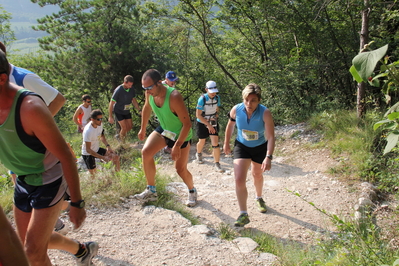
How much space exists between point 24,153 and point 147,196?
263 centimetres

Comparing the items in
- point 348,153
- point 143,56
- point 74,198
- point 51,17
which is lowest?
point 348,153

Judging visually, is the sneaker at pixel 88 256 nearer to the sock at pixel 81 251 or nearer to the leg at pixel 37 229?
the sock at pixel 81 251

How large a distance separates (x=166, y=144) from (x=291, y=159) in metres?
4.14

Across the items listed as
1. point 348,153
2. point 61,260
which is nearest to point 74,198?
point 61,260

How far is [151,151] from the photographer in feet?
14.8

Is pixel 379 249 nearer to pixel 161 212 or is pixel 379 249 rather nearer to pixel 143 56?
pixel 161 212

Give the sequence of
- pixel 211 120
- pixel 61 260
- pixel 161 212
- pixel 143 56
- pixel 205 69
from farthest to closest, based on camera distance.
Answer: pixel 205 69
pixel 143 56
pixel 211 120
pixel 161 212
pixel 61 260

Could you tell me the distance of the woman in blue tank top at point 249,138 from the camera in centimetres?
434

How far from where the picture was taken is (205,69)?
13211 mm

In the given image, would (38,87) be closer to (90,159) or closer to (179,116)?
(179,116)

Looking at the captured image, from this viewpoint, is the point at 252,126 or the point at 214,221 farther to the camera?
the point at 214,221

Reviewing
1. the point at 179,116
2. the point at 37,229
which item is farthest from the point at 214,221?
the point at 37,229

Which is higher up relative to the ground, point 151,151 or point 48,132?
point 48,132

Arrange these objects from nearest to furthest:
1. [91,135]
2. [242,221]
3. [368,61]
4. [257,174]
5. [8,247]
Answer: [8,247] → [368,61] → [242,221] → [257,174] → [91,135]
